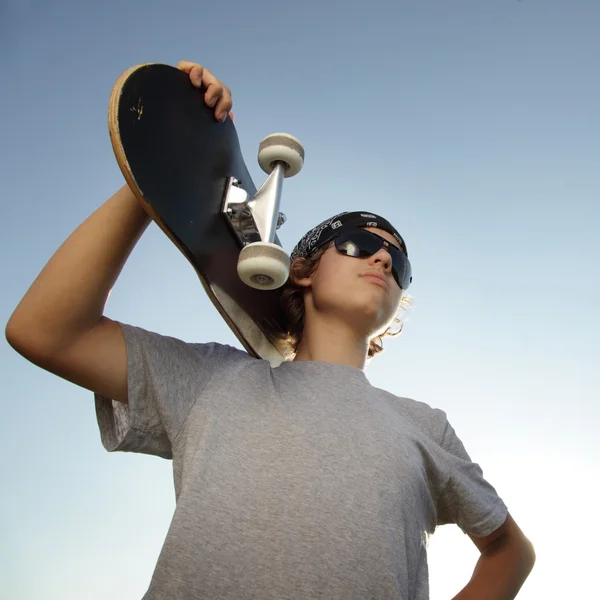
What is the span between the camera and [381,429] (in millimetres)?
1846

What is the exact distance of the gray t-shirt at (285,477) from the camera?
4.57 feet

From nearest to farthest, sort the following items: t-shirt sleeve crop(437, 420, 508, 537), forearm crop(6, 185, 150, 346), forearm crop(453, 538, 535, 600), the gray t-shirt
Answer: the gray t-shirt → forearm crop(6, 185, 150, 346) → t-shirt sleeve crop(437, 420, 508, 537) → forearm crop(453, 538, 535, 600)

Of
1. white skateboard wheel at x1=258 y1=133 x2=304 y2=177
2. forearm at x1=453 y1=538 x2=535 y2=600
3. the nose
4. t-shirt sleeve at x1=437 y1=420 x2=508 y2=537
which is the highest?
white skateboard wheel at x1=258 y1=133 x2=304 y2=177

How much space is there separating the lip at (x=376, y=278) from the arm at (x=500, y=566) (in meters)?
1.23

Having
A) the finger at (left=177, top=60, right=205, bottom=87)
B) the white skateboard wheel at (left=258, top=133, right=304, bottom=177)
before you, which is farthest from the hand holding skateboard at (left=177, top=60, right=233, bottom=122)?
the white skateboard wheel at (left=258, top=133, right=304, bottom=177)

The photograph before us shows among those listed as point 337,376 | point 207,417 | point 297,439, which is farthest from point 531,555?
point 207,417

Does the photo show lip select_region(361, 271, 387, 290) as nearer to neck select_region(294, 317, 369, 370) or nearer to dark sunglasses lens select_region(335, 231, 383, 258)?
dark sunglasses lens select_region(335, 231, 383, 258)

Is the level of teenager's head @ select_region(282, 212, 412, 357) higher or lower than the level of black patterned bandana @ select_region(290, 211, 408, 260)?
lower

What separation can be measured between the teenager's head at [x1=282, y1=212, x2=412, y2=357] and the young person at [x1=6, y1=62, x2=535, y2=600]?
317 mm

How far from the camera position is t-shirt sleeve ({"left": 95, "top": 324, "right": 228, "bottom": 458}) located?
1.67 meters

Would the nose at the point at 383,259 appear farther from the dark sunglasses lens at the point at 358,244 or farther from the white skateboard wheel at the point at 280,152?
the white skateboard wheel at the point at 280,152

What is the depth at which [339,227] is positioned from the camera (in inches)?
106

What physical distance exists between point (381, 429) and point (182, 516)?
30.5 inches

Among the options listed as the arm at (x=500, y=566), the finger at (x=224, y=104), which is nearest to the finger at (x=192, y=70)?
the finger at (x=224, y=104)
